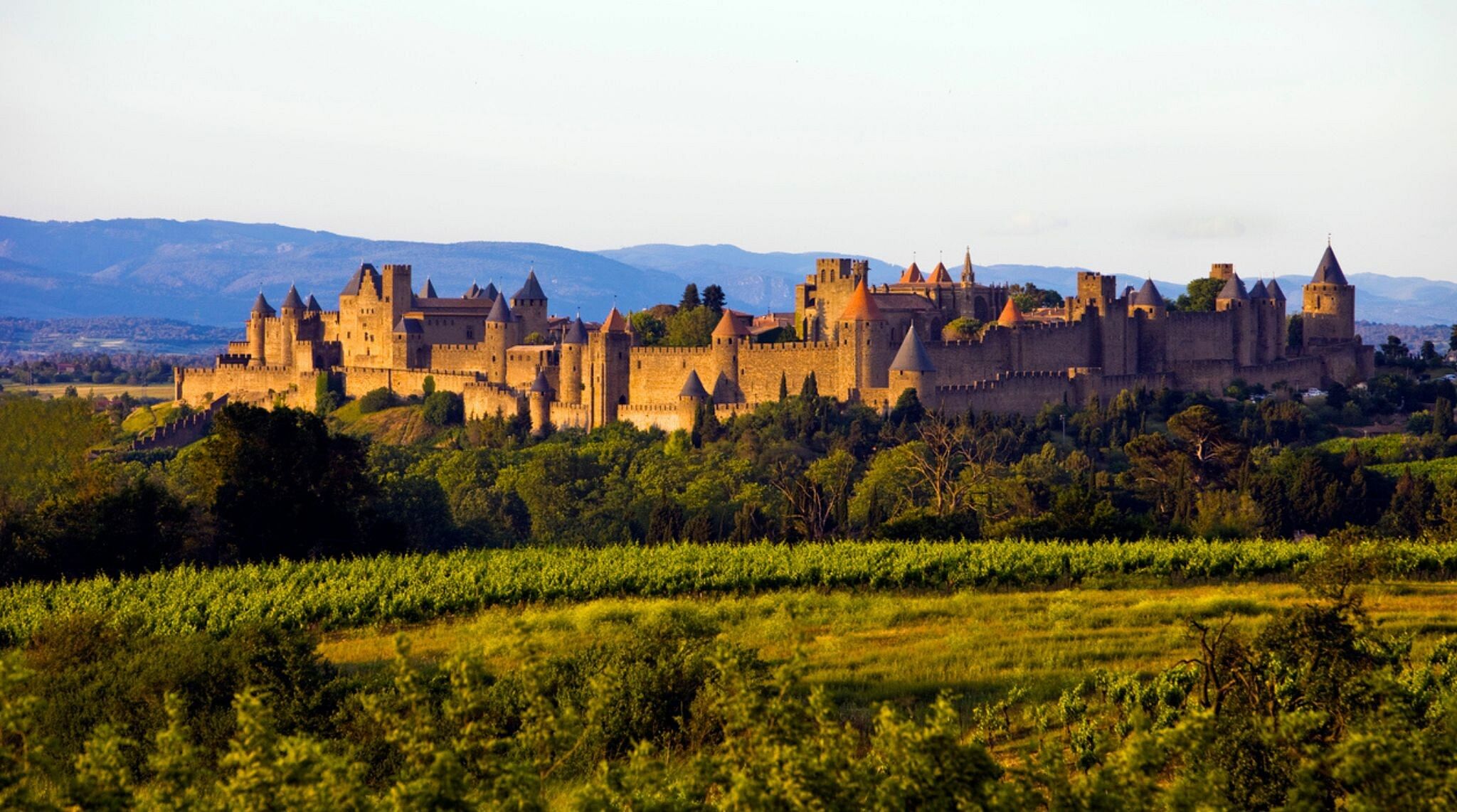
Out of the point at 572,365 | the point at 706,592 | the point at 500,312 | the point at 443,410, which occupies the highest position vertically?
the point at 500,312

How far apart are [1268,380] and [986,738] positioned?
157 feet

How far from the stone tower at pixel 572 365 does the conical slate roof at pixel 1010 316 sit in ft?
44.9

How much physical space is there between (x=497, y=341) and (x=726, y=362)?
11546mm

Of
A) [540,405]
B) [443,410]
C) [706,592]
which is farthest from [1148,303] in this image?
[706,592]

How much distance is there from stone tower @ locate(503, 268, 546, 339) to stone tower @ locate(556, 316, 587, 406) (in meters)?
9.31

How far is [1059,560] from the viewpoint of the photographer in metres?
27.8

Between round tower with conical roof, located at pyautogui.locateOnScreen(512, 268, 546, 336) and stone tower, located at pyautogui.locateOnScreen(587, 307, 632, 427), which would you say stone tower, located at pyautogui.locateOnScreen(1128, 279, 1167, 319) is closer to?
stone tower, located at pyautogui.locateOnScreen(587, 307, 632, 427)

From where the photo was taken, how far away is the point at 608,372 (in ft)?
188

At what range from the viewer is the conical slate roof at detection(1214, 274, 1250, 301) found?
63.6 metres

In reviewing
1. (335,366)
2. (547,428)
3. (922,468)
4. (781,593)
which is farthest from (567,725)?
(335,366)

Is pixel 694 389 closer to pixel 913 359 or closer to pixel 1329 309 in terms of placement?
pixel 913 359

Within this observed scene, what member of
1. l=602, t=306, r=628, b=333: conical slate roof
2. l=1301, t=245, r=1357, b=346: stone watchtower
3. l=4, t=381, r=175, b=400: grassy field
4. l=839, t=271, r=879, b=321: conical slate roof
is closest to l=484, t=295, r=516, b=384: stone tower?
l=602, t=306, r=628, b=333: conical slate roof

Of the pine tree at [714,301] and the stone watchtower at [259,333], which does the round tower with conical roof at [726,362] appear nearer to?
the pine tree at [714,301]

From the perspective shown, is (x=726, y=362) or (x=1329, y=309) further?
(x=1329, y=309)
